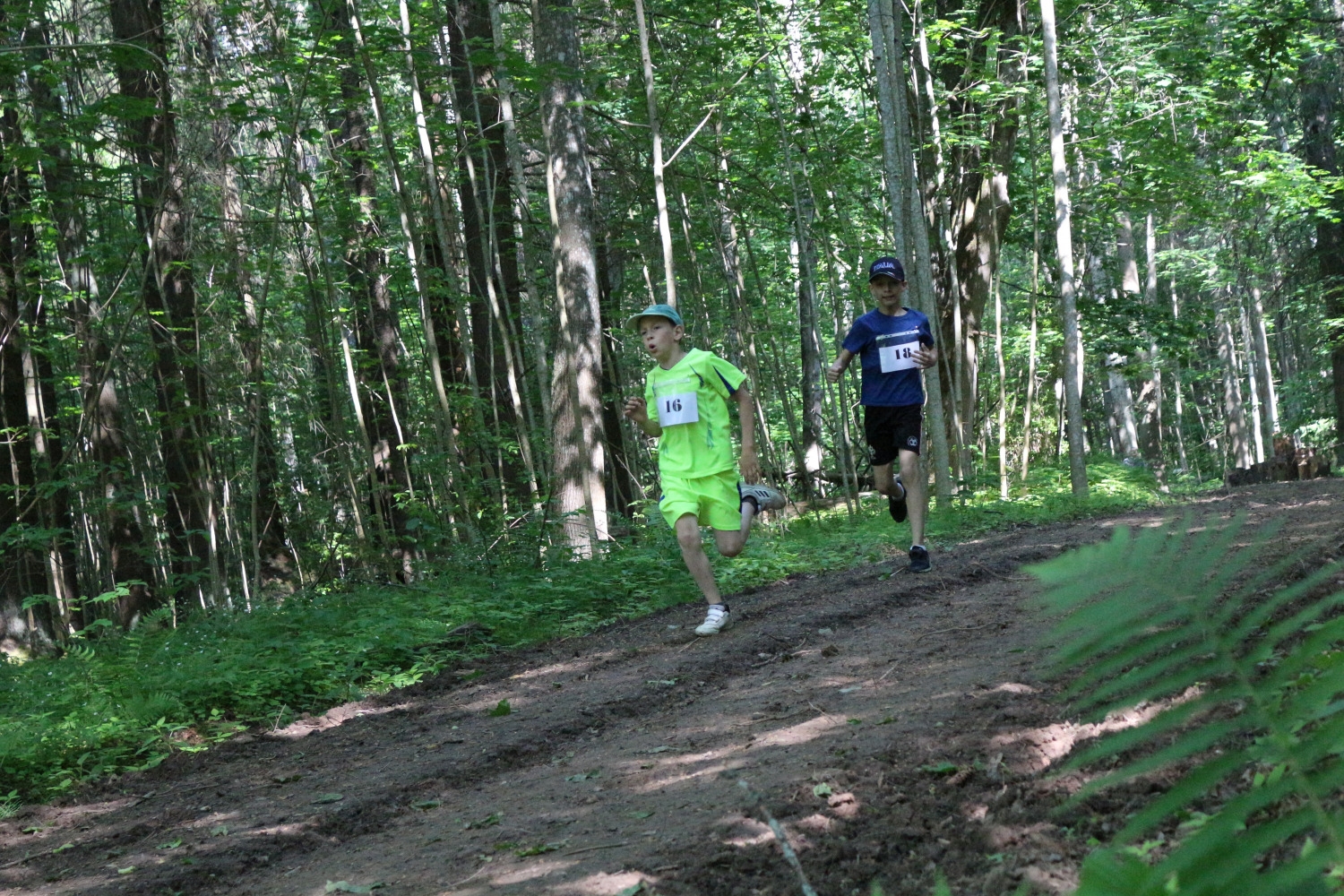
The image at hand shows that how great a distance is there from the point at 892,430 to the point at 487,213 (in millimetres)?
7237

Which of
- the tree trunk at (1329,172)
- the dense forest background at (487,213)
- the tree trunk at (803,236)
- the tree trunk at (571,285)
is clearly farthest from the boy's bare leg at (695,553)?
the tree trunk at (1329,172)

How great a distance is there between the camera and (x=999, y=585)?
6996 mm

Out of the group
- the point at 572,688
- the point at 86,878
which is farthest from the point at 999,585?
the point at 86,878

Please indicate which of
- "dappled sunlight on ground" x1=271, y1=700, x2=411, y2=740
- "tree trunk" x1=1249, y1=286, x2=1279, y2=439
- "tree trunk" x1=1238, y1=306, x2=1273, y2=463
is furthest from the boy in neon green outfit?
"tree trunk" x1=1238, y1=306, x2=1273, y2=463

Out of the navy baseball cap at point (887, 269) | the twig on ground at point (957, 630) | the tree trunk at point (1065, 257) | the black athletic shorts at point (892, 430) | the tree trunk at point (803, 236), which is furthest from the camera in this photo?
the tree trunk at point (1065, 257)

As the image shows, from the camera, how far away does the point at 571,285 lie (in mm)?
11211

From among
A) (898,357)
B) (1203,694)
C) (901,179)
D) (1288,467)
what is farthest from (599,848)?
(1288,467)

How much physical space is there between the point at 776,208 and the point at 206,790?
11857 millimetres

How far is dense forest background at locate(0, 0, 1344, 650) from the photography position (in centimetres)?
1041

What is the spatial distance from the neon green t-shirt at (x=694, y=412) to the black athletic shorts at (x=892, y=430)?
1479mm

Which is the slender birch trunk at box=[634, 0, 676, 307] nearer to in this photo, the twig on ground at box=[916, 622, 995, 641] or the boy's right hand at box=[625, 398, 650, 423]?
the boy's right hand at box=[625, 398, 650, 423]

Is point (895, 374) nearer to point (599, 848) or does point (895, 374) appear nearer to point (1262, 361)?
point (599, 848)

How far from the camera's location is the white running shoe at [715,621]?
6.99 metres

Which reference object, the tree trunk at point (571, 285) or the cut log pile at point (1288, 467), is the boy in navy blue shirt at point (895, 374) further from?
the cut log pile at point (1288, 467)
